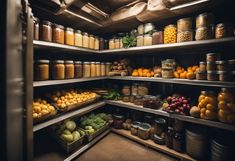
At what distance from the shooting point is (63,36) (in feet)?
5.75

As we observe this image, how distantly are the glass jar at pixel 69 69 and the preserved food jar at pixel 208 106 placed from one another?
5.35ft

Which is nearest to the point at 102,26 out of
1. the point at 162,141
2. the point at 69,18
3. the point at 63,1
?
the point at 69,18

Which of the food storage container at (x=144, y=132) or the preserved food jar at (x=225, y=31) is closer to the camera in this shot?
the preserved food jar at (x=225, y=31)

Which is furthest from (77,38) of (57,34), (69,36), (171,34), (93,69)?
(171,34)

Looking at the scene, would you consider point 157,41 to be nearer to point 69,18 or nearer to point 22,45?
point 69,18

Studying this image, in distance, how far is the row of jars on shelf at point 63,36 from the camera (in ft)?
4.96

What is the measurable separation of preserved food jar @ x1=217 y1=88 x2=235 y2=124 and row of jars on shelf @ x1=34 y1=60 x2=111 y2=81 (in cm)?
172

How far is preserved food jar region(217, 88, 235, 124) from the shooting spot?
1348mm

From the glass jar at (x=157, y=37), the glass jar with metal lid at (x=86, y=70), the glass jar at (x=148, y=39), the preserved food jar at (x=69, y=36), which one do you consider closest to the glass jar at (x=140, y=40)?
the glass jar at (x=148, y=39)

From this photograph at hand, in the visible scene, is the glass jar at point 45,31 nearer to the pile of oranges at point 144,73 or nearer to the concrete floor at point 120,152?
the pile of oranges at point 144,73

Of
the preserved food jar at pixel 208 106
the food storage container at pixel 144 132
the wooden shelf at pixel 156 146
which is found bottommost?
the wooden shelf at pixel 156 146

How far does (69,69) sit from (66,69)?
38mm

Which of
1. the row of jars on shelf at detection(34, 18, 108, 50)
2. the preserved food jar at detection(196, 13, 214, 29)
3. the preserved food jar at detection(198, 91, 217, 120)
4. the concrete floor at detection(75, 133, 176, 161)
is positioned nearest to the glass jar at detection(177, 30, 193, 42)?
the preserved food jar at detection(196, 13, 214, 29)

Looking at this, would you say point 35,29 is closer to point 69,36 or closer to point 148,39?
point 69,36
